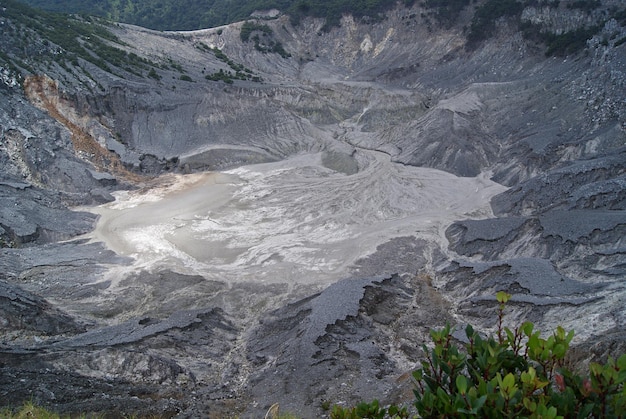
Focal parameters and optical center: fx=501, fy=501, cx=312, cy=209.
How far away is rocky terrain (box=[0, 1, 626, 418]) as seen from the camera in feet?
52.1

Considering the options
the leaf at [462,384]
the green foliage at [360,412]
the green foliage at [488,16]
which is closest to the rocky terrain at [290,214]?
the green foliage at [488,16]

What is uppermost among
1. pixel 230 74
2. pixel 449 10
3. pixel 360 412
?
pixel 449 10

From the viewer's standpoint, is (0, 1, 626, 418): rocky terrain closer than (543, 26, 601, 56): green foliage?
Yes

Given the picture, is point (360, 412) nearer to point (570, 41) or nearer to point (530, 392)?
point (530, 392)

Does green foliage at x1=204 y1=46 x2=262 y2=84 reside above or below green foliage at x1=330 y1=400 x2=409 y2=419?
above

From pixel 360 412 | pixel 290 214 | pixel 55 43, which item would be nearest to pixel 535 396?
pixel 360 412

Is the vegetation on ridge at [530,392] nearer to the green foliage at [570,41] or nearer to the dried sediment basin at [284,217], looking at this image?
the dried sediment basin at [284,217]

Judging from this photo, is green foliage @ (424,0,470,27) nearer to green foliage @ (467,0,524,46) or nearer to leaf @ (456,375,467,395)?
green foliage @ (467,0,524,46)

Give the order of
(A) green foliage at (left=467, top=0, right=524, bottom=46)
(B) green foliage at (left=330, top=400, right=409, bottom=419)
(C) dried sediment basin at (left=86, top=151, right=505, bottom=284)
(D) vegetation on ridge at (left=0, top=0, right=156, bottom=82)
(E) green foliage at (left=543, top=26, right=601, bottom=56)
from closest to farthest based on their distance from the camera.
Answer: (B) green foliage at (left=330, top=400, right=409, bottom=419) → (C) dried sediment basin at (left=86, top=151, right=505, bottom=284) → (D) vegetation on ridge at (left=0, top=0, right=156, bottom=82) → (E) green foliage at (left=543, top=26, right=601, bottom=56) → (A) green foliage at (left=467, top=0, right=524, bottom=46)

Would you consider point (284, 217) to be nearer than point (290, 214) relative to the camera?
Result: Yes

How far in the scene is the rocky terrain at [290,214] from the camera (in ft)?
52.1

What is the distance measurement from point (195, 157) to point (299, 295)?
855 inches

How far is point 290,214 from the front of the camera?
101ft

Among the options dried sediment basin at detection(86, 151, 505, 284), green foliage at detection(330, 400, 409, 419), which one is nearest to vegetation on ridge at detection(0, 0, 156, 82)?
dried sediment basin at detection(86, 151, 505, 284)
